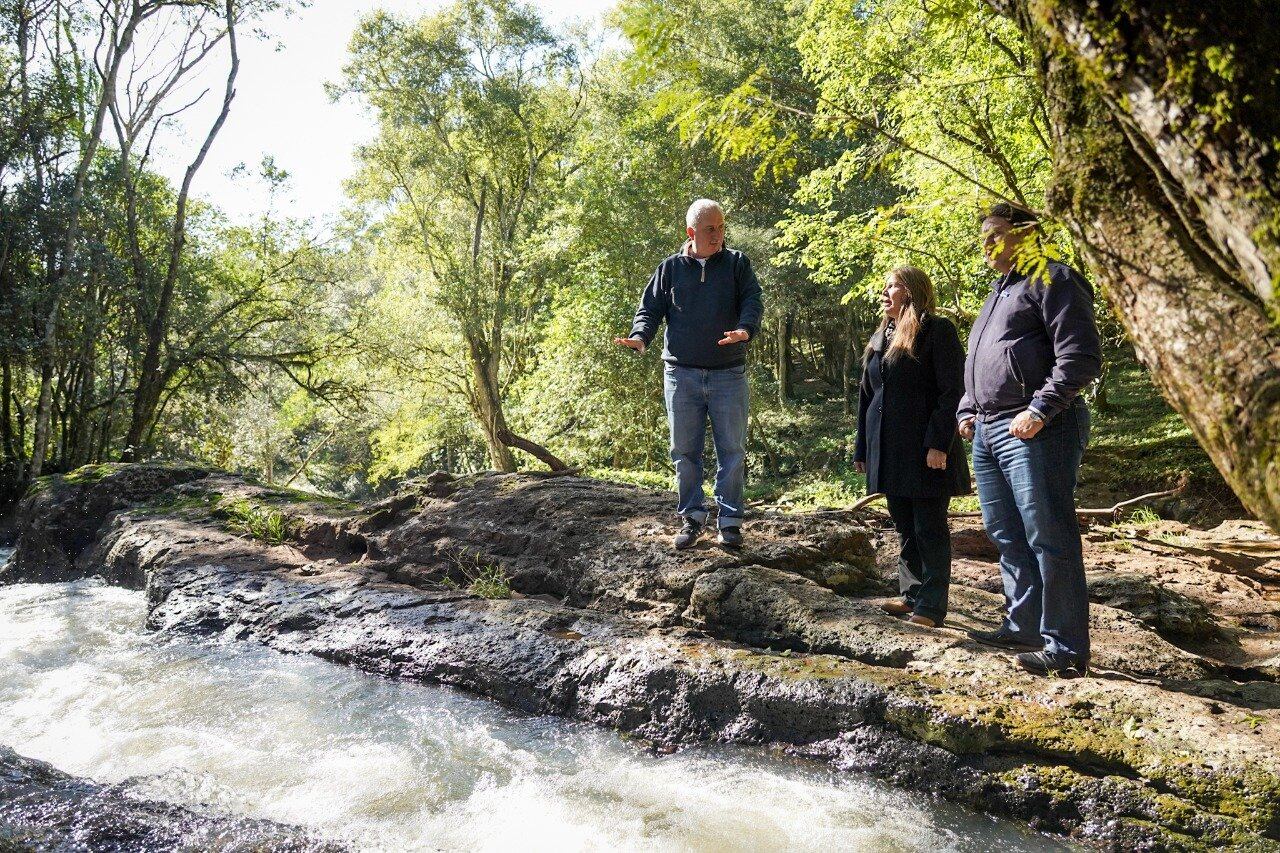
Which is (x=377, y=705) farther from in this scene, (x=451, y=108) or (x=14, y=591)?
(x=451, y=108)

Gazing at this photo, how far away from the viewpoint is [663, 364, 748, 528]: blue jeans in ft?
17.7

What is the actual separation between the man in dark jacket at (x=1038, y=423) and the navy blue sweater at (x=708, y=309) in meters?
1.72

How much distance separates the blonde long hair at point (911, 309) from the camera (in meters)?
4.58

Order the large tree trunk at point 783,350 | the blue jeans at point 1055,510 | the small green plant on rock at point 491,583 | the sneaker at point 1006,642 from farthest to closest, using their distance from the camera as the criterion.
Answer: the large tree trunk at point 783,350, the small green plant on rock at point 491,583, the sneaker at point 1006,642, the blue jeans at point 1055,510

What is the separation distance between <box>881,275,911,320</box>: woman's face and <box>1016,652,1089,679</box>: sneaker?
197cm

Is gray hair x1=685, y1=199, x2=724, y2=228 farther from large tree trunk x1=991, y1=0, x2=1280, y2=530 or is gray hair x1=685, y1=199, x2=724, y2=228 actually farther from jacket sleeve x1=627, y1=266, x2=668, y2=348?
large tree trunk x1=991, y1=0, x2=1280, y2=530

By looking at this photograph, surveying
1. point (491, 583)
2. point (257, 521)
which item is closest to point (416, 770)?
point (491, 583)

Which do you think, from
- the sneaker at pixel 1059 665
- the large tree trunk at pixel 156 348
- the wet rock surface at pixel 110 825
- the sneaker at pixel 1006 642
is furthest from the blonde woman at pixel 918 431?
the large tree trunk at pixel 156 348

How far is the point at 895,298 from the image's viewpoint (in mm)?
4723

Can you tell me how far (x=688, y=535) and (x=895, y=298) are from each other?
2028mm

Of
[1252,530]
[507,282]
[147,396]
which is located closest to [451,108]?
[507,282]

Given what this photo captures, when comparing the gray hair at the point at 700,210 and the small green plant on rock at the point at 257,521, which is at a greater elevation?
the gray hair at the point at 700,210

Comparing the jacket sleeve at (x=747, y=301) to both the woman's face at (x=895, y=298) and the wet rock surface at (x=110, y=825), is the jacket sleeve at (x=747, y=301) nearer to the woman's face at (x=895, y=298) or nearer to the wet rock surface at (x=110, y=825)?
the woman's face at (x=895, y=298)

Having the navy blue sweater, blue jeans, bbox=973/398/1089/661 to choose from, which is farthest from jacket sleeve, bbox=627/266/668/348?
blue jeans, bbox=973/398/1089/661
